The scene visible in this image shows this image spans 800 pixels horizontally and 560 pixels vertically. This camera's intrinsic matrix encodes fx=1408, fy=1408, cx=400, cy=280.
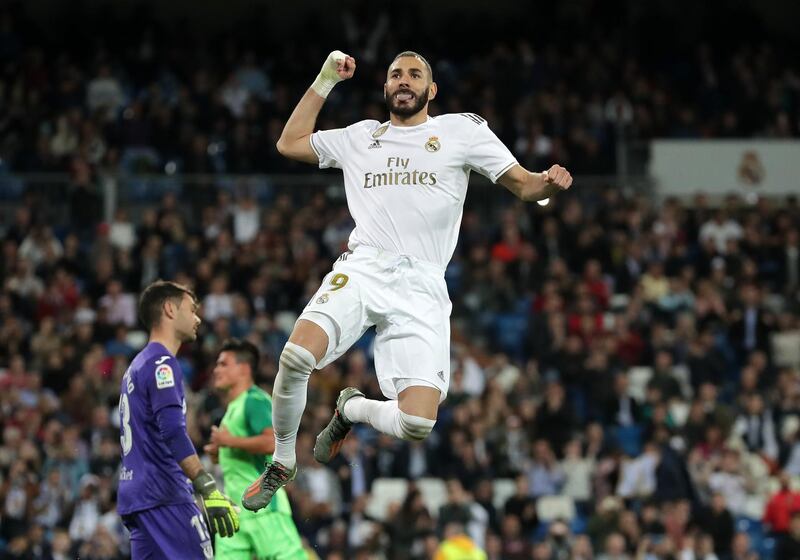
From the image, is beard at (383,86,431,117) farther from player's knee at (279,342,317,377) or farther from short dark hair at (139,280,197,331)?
short dark hair at (139,280,197,331)

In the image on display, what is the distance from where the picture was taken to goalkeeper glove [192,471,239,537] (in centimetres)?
839

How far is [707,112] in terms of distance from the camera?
25672 millimetres

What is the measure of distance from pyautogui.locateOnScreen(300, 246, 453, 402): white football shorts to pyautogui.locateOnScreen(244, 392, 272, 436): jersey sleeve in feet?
5.70

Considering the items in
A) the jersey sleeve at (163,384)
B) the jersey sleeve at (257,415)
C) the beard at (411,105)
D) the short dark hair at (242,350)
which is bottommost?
the jersey sleeve at (257,415)

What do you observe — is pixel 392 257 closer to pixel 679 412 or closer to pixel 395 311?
pixel 395 311

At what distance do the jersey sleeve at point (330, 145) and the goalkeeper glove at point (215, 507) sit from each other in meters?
2.07

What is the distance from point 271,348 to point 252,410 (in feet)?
25.1

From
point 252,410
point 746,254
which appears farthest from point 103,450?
point 746,254

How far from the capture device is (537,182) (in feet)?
26.9

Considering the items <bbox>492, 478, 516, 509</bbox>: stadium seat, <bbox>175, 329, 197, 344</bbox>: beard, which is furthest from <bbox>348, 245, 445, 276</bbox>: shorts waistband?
<bbox>492, 478, 516, 509</bbox>: stadium seat

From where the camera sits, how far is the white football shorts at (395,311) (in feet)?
27.2

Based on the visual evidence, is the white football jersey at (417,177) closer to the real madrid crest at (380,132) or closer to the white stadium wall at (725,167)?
the real madrid crest at (380,132)

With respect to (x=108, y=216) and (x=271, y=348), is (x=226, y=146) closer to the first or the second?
(x=108, y=216)

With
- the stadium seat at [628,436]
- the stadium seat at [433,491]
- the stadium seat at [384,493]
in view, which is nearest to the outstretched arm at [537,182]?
the stadium seat at [384,493]
